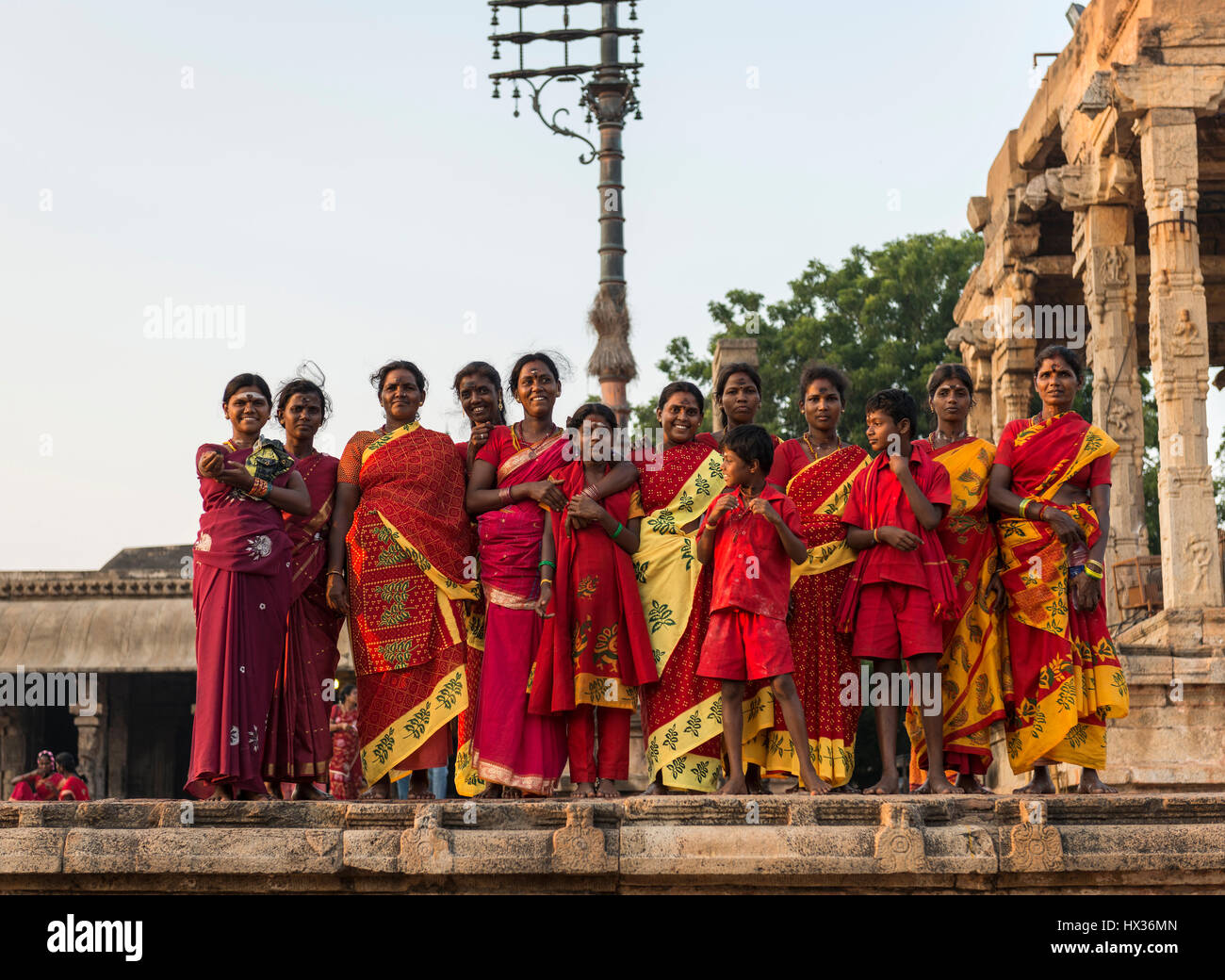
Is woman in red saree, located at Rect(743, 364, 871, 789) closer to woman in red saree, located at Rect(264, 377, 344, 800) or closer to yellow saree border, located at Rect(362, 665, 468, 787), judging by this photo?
yellow saree border, located at Rect(362, 665, 468, 787)

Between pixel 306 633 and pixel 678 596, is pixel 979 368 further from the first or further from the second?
pixel 306 633

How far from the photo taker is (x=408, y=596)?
7480 mm

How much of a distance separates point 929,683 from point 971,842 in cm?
148

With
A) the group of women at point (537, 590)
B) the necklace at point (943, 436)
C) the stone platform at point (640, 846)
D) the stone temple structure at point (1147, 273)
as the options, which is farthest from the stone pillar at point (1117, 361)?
the stone platform at point (640, 846)

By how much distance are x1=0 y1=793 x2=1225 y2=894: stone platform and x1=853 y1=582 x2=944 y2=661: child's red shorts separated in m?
1.11

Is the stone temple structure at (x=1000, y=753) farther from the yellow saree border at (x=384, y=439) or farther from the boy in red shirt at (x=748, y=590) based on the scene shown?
the yellow saree border at (x=384, y=439)

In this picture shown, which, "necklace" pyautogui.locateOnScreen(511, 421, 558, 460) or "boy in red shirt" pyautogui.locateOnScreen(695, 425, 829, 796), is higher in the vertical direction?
"necklace" pyautogui.locateOnScreen(511, 421, 558, 460)

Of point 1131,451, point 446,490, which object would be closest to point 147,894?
point 446,490

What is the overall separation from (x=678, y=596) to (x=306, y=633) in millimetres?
1826


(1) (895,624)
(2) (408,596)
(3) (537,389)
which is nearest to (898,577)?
(1) (895,624)

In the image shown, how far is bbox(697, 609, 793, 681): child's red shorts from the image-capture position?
693cm

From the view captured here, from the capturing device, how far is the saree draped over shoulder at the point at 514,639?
23.5ft

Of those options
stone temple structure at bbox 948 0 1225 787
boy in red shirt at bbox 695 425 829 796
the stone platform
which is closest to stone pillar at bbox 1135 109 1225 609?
stone temple structure at bbox 948 0 1225 787

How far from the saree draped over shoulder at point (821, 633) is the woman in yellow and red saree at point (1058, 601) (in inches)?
31.3
